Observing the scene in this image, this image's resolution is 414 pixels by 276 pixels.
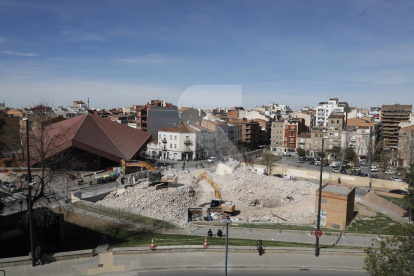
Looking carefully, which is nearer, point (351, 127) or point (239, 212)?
point (239, 212)

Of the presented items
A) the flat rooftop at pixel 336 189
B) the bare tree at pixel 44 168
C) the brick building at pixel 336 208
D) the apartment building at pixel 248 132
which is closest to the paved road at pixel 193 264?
the bare tree at pixel 44 168

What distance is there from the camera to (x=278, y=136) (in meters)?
57.4

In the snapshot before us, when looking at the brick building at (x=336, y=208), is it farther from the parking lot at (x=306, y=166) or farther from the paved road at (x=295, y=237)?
the parking lot at (x=306, y=166)

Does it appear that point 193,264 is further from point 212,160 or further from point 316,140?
point 316,140

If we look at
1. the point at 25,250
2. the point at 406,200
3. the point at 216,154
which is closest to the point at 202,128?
the point at 216,154

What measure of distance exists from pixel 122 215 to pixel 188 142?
1063 inches

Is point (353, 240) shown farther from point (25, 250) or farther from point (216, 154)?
point (216, 154)

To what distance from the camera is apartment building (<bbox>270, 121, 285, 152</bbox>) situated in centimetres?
5716

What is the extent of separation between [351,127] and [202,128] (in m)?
25.4

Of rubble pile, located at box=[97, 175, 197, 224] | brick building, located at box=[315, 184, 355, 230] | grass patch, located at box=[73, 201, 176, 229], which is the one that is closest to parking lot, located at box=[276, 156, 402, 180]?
brick building, located at box=[315, 184, 355, 230]

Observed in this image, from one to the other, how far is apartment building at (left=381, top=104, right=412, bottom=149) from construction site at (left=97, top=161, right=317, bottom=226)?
4720 centimetres

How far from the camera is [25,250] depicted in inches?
457

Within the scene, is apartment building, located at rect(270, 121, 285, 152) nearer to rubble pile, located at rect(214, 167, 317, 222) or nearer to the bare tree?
rubble pile, located at rect(214, 167, 317, 222)

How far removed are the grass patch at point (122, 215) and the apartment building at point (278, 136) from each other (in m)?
44.3
